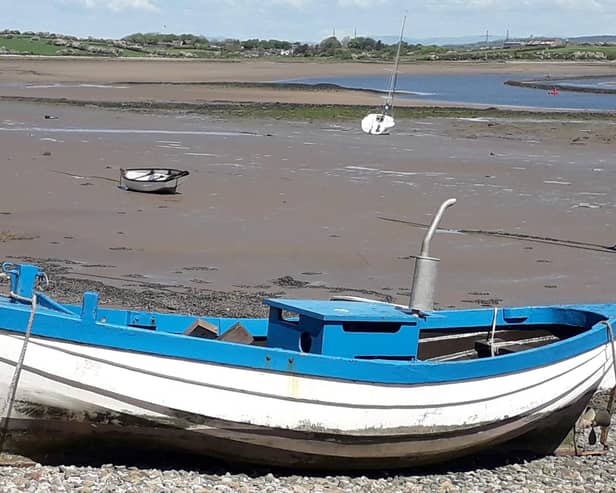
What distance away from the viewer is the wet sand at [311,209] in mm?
14250

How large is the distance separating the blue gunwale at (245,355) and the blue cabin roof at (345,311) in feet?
0.46

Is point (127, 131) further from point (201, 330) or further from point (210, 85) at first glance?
point (210, 85)

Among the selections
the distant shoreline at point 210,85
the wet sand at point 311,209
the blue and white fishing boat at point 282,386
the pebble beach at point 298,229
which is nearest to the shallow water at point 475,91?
the distant shoreline at point 210,85

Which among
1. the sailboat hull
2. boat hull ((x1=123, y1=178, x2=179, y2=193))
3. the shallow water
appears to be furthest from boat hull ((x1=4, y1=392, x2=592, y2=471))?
the shallow water

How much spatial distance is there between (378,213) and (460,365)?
36.2ft

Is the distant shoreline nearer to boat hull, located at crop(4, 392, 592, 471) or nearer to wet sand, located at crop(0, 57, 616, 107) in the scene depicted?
wet sand, located at crop(0, 57, 616, 107)

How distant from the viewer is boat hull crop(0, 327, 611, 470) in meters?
7.00

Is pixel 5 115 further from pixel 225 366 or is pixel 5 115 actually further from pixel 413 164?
pixel 225 366

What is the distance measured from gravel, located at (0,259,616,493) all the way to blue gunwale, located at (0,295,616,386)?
77 centimetres

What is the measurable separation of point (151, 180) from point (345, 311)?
12259mm

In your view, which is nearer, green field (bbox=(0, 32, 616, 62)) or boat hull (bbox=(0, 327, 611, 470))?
boat hull (bbox=(0, 327, 611, 470))

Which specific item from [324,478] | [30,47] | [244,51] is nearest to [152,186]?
[324,478]

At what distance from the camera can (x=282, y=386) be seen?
285 inches

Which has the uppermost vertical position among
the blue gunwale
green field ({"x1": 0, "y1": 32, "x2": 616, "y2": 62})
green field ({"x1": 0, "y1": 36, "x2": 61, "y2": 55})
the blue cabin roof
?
the blue cabin roof
